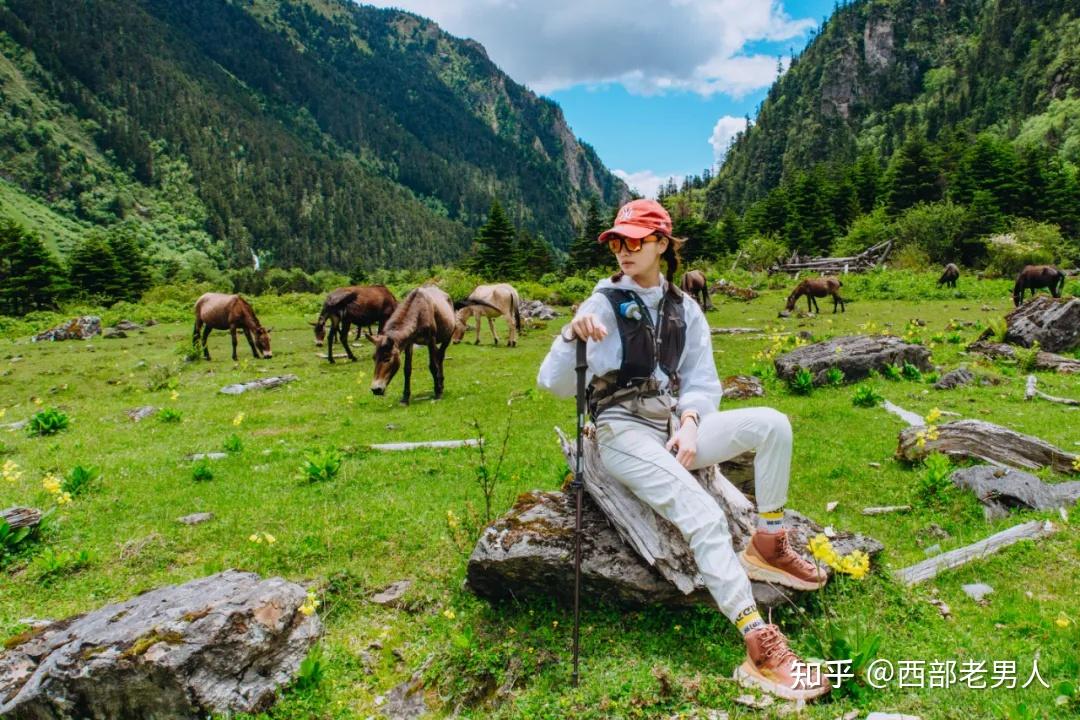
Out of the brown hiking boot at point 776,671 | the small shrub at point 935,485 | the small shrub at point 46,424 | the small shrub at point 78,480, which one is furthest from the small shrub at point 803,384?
the small shrub at point 46,424

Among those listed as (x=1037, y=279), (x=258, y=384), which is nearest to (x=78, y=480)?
(x=258, y=384)

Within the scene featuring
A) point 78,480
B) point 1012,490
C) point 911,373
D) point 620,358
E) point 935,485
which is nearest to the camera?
point 620,358

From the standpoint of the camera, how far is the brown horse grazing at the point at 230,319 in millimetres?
23188

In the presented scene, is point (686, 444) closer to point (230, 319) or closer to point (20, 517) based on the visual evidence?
point (20, 517)

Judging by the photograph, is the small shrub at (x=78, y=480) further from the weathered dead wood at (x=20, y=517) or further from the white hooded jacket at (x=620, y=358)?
the white hooded jacket at (x=620, y=358)

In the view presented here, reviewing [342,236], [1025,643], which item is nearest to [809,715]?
[1025,643]

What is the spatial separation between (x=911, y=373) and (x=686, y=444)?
12733 mm

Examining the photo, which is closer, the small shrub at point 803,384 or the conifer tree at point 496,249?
the small shrub at point 803,384

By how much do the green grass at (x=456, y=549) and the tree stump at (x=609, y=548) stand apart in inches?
8.5

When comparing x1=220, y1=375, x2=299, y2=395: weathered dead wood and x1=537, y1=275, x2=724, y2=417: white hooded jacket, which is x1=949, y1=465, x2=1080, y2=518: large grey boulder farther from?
x1=220, y1=375, x2=299, y2=395: weathered dead wood

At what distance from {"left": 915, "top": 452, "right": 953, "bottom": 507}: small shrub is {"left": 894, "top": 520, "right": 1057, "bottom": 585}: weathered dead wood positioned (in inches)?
52.0

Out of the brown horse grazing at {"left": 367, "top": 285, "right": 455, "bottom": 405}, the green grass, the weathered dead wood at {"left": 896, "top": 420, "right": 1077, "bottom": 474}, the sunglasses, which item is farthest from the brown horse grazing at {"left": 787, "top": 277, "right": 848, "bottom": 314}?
the sunglasses

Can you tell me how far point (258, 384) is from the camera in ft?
57.9

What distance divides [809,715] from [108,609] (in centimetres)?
541
